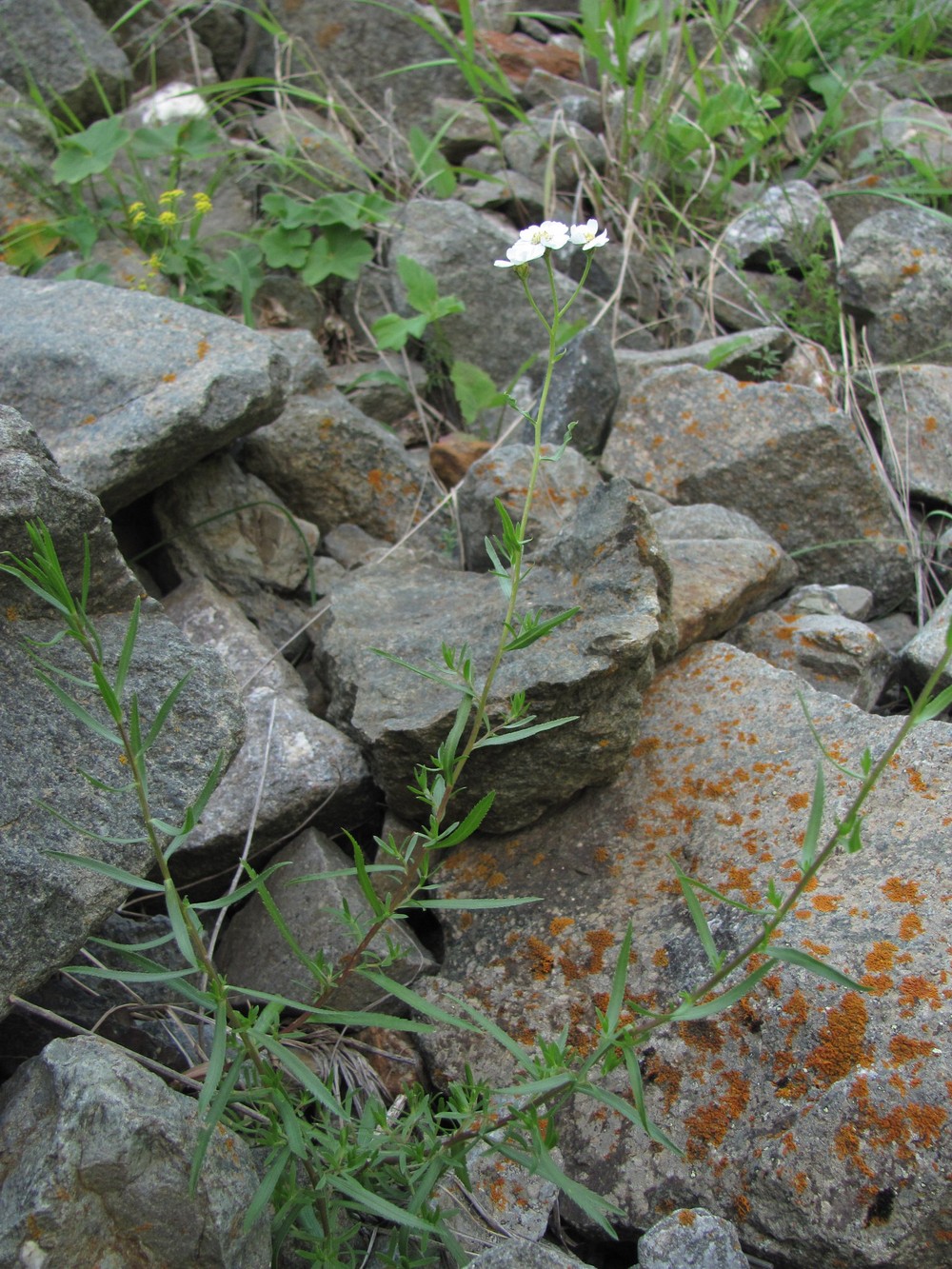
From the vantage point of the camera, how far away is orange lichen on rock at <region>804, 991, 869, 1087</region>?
5.65ft

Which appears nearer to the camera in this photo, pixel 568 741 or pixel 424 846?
pixel 424 846

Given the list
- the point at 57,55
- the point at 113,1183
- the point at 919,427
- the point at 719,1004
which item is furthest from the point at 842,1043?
the point at 57,55

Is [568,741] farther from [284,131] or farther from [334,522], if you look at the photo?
[284,131]

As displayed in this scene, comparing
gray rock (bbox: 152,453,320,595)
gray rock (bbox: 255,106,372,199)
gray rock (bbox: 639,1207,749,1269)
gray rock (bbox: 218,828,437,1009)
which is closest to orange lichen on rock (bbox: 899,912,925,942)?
gray rock (bbox: 639,1207,749,1269)

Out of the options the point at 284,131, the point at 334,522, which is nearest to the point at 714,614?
the point at 334,522

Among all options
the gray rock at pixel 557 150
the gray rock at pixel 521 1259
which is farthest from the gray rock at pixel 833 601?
the gray rock at pixel 557 150

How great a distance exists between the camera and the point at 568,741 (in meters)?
2.18

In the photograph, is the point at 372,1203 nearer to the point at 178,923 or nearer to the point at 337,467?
the point at 178,923

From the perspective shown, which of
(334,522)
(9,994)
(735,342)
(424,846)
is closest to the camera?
(424,846)

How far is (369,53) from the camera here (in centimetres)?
504

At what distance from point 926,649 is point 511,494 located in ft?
3.78

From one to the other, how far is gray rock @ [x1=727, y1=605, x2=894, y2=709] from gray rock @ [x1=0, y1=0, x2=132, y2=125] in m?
3.40

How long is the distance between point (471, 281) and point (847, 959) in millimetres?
3040

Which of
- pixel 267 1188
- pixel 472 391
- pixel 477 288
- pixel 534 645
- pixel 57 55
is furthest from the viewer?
pixel 57 55
